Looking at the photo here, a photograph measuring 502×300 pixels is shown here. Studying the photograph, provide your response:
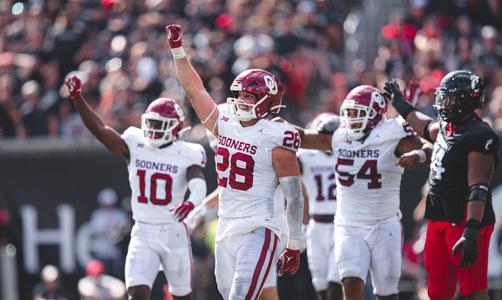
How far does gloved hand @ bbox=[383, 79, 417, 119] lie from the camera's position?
9.20 meters

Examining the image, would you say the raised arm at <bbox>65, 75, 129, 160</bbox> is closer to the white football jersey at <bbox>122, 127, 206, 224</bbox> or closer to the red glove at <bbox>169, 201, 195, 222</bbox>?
the white football jersey at <bbox>122, 127, 206, 224</bbox>

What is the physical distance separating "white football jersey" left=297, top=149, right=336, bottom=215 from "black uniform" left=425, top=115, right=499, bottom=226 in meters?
2.69

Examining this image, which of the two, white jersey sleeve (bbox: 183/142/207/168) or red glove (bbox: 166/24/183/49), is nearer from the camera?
red glove (bbox: 166/24/183/49)

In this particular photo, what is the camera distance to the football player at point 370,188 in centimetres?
939

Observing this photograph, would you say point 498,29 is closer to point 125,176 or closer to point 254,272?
point 125,176

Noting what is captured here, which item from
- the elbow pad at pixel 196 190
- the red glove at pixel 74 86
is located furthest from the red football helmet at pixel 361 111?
the red glove at pixel 74 86

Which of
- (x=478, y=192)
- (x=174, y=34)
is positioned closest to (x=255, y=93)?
(x=174, y=34)

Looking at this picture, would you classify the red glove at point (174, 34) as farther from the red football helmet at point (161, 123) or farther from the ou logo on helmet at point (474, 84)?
the ou logo on helmet at point (474, 84)

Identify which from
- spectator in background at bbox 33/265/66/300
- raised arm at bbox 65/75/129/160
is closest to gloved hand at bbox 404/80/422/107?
raised arm at bbox 65/75/129/160

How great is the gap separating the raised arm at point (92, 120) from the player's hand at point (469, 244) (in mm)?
3390

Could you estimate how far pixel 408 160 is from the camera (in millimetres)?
8680

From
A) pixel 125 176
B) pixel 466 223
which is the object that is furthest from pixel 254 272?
pixel 125 176

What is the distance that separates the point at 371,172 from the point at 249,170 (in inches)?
66.1

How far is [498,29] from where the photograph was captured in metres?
15.9
